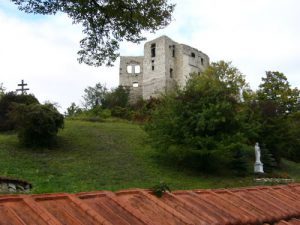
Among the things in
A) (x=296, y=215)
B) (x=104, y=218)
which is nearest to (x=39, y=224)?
(x=104, y=218)

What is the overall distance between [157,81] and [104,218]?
192 ft

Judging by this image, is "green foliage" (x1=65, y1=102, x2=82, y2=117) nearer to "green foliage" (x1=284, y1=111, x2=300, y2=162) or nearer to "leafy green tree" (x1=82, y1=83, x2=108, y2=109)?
"leafy green tree" (x1=82, y1=83, x2=108, y2=109)

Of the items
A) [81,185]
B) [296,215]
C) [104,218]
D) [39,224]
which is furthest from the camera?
[81,185]

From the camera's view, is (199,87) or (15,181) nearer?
(15,181)

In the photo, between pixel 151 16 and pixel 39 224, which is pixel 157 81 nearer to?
pixel 151 16

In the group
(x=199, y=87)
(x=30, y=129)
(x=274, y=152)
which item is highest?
(x=199, y=87)

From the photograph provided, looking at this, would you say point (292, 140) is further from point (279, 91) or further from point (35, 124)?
point (279, 91)

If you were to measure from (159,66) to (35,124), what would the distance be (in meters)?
41.2

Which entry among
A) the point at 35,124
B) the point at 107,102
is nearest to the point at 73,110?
the point at 107,102

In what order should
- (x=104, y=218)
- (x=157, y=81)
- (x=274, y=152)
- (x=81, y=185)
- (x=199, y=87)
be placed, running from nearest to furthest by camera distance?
(x=104, y=218)
(x=81, y=185)
(x=199, y=87)
(x=274, y=152)
(x=157, y=81)

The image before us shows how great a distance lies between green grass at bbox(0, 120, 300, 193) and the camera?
1444 cm

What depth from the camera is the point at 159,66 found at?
199 feet

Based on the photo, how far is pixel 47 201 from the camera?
2260 millimetres

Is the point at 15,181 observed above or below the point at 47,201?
below
